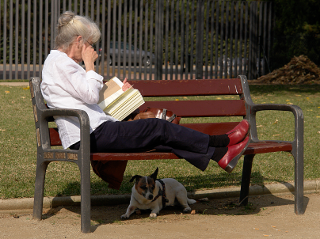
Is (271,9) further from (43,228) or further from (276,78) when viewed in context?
(43,228)

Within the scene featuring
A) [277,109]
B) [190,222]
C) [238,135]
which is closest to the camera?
[238,135]

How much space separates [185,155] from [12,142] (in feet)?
11.3

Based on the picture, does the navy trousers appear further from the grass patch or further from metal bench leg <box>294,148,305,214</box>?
the grass patch

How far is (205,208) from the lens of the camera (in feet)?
12.8

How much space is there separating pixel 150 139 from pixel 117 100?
0.49 m

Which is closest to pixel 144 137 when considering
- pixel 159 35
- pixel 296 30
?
pixel 159 35

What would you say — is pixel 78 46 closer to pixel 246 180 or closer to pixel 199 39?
pixel 246 180

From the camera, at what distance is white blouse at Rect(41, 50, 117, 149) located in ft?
10.2

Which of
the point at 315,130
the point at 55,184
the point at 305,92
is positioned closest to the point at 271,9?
the point at 305,92

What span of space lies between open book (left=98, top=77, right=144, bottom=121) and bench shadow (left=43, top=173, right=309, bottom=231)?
2.85 feet

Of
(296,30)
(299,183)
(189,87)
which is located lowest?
(299,183)

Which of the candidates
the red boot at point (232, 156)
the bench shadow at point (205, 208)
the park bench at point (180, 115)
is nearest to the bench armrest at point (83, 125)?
the park bench at point (180, 115)

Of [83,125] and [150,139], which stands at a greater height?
[83,125]

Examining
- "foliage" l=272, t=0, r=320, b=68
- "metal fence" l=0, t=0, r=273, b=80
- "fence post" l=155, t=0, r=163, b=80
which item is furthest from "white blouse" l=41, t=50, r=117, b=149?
"foliage" l=272, t=0, r=320, b=68
